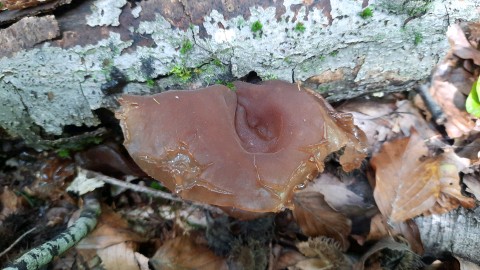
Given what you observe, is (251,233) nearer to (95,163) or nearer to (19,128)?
(95,163)

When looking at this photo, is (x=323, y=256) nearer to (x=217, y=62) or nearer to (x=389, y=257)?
(x=389, y=257)

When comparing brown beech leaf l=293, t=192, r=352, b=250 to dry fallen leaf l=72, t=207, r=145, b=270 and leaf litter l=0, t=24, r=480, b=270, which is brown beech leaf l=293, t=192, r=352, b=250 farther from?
dry fallen leaf l=72, t=207, r=145, b=270

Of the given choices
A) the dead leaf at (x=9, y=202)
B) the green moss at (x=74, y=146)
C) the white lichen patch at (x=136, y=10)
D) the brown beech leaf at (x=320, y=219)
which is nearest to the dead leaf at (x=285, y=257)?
the brown beech leaf at (x=320, y=219)

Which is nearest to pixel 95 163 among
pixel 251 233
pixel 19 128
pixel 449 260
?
pixel 19 128

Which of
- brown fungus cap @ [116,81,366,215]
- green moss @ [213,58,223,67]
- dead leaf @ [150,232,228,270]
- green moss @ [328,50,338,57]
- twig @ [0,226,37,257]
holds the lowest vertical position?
dead leaf @ [150,232,228,270]

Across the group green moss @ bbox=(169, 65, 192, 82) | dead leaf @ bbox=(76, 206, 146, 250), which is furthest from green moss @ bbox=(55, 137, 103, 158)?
green moss @ bbox=(169, 65, 192, 82)

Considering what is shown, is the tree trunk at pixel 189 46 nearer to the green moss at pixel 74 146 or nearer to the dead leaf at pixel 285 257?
the green moss at pixel 74 146

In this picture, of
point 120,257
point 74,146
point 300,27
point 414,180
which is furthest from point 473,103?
point 74,146

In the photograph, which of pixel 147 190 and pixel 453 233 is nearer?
pixel 453 233
